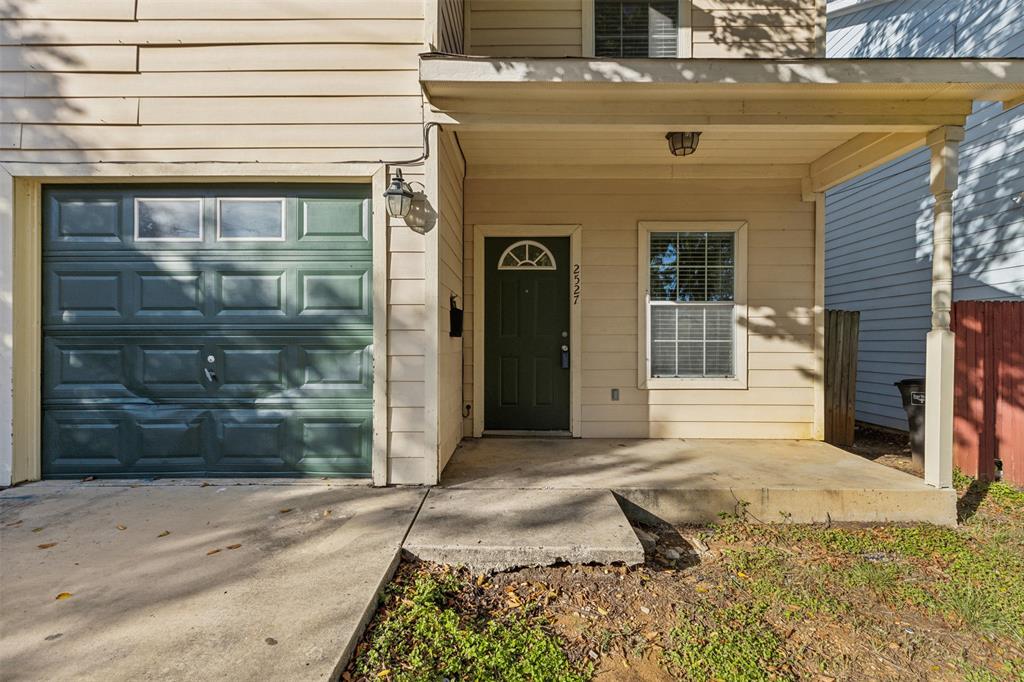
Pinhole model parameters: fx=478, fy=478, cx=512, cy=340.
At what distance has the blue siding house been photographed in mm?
4996

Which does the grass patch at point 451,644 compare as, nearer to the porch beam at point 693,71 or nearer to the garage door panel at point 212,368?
the garage door panel at point 212,368

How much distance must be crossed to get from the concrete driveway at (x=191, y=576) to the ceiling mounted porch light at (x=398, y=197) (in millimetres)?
1858

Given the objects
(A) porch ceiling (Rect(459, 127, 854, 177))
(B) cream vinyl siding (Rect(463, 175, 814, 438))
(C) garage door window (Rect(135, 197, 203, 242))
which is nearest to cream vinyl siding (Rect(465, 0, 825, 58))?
(A) porch ceiling (Rect(459, 127, 854, 177))

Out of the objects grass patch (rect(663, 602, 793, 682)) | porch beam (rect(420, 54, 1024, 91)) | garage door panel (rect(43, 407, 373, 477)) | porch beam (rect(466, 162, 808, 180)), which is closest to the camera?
grass patch (rect(663, 602, 793, 682))

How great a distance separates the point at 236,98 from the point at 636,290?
11.9 feet

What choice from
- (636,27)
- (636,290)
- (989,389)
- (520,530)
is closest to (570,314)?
(636,290)

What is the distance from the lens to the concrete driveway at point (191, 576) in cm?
164

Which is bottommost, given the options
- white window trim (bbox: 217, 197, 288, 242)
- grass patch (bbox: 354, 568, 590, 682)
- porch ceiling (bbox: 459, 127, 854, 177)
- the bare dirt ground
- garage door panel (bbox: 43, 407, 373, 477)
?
grass patch (bbox: 354, 568, 590, 682)

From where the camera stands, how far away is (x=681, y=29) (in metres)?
4.34

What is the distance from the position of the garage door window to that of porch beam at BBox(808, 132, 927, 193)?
5.17 meters

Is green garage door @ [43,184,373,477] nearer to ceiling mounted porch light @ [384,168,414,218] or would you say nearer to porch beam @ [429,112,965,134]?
ceiling mounted porch light @ [384,168,414,218]

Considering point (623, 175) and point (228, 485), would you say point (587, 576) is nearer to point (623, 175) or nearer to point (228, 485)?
point (228, 485)

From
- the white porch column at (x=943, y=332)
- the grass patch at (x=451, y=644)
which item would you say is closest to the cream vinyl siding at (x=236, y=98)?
the grass patch at (x=451, y=644)

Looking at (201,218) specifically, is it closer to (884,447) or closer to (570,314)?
(570,314)
